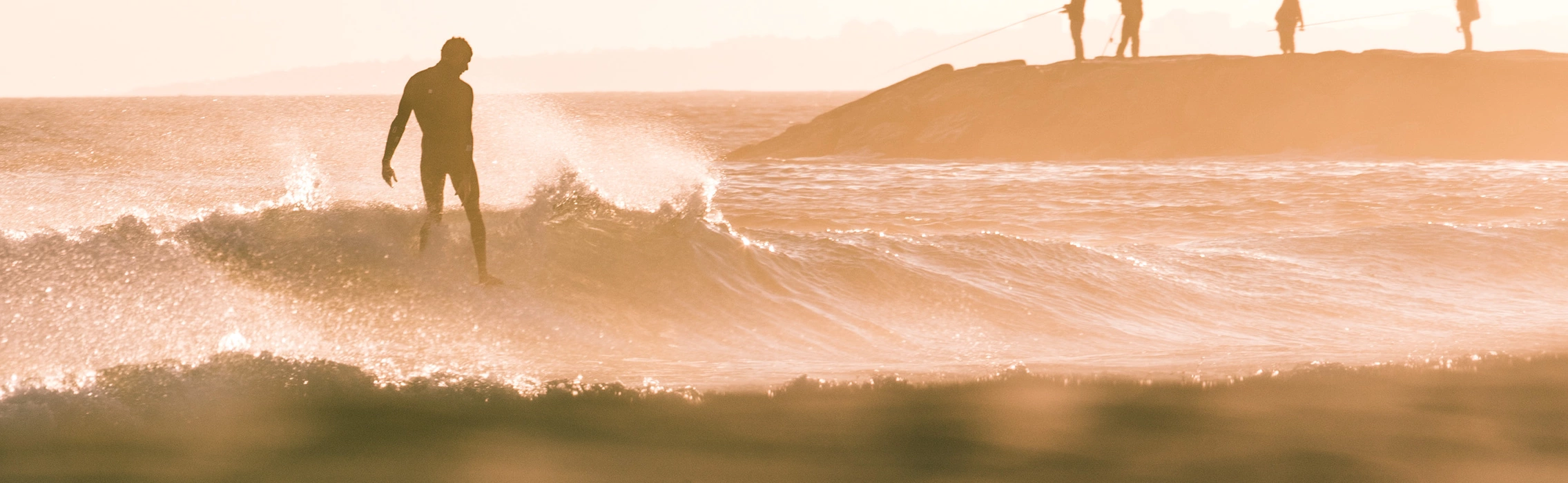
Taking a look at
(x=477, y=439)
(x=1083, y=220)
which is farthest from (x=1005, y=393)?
(x=1083, y=220)

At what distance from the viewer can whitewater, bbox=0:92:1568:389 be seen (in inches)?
238

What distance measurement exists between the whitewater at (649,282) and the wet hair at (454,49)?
1.34 meters

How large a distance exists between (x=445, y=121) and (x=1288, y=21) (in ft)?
58.1

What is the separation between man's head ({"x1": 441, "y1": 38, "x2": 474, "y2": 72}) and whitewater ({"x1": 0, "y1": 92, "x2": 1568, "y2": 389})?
1.30 meters

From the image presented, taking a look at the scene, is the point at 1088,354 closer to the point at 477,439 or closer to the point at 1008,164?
the point at 477,439

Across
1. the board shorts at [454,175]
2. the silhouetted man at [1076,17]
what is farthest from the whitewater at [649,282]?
the silhouetted man at [1076,17]

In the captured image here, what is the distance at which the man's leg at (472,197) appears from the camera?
253 inches

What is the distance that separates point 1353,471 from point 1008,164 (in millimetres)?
16717

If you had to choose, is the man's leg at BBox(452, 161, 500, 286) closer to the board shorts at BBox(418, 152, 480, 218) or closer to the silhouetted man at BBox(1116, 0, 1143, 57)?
the board shorts at BBox(418, 152, 480, 218)

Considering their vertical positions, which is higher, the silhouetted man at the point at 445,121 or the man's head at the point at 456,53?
the man's head at the point at 456,53

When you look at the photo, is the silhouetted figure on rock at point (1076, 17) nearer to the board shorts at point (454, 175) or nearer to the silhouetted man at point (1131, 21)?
the silhouetted man at point (1131, 21)

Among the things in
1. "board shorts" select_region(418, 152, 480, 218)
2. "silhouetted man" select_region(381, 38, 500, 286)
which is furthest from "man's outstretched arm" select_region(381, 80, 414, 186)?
"board shorts" select_region(418, 152, 480, 218)

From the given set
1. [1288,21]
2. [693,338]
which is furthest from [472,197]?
[1288,21]

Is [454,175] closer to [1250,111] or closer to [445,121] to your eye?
[445,121]
